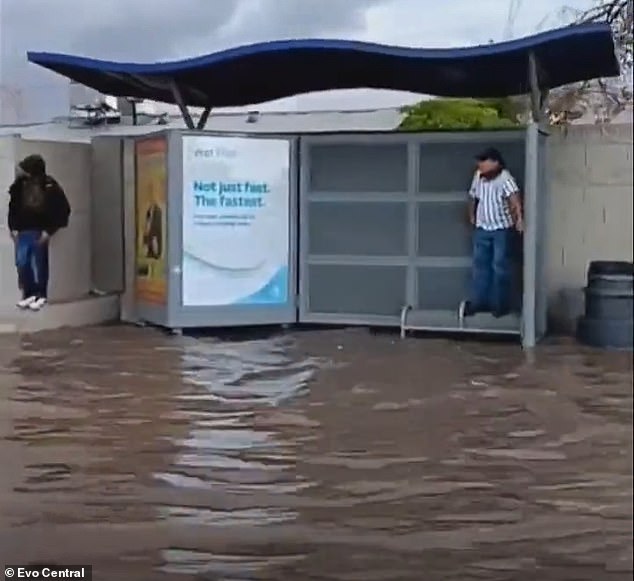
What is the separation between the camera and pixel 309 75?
1006 centimetres

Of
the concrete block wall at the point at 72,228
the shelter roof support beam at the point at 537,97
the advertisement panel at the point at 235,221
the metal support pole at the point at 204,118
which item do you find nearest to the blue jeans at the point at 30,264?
the concrete block wall at the point at 72,228

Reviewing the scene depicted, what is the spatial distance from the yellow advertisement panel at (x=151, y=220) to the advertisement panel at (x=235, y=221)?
255 mm

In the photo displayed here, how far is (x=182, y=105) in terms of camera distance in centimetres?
1038

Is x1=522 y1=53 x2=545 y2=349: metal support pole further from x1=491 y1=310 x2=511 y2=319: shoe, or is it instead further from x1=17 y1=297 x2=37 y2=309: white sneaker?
x1=17 y1=297 x2=37 y2=309: white sneaker

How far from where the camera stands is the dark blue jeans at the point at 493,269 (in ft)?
30.4

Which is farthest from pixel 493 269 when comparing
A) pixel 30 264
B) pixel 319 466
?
pixel 319 466

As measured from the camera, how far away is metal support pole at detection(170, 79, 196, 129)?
33.6ft

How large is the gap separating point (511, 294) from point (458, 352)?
1.04 meters

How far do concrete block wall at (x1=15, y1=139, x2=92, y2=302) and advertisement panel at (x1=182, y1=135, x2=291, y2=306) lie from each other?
154cm

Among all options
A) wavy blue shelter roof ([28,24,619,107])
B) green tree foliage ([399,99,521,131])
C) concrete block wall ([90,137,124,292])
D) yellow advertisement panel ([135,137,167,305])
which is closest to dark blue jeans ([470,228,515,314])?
wavy blue shelter roof ([28,24,619,107])

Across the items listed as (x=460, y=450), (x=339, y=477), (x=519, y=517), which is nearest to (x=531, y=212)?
(x=460, y=450)

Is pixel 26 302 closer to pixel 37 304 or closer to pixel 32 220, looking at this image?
pixel 37 304

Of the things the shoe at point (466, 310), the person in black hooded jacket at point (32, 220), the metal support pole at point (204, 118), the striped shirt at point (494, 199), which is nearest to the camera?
the striped shirt at point (494, 199)

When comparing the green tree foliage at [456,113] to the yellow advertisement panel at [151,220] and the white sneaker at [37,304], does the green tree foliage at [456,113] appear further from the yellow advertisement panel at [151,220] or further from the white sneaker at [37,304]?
the white sneaker at [37,304]
